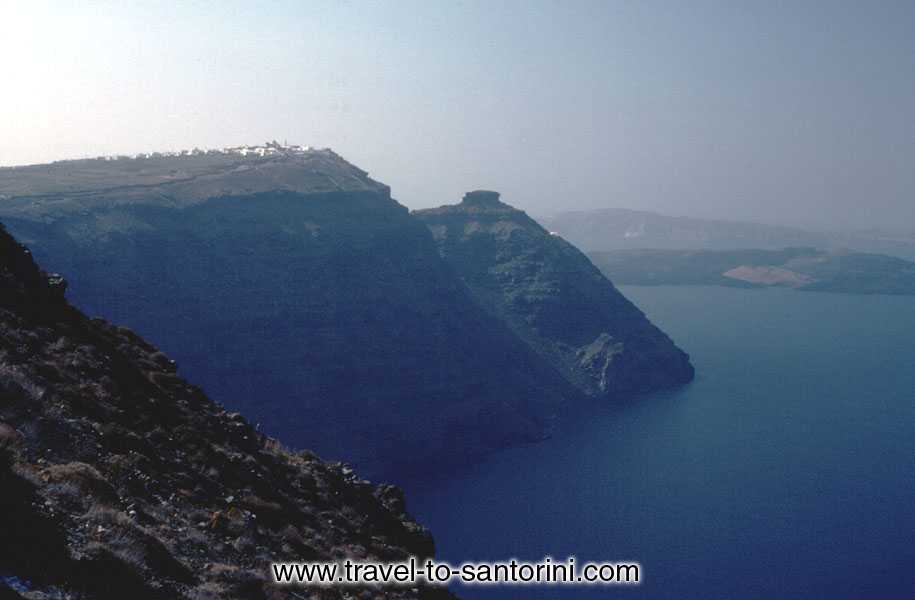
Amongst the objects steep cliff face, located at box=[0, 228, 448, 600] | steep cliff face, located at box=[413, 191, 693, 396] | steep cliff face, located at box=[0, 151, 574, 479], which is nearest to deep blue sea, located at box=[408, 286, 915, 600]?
steep cliff face, located at box=[413, 191, 693, 396]

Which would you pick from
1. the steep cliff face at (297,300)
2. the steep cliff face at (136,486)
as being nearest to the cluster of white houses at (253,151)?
the steep cliff face at (297,300)

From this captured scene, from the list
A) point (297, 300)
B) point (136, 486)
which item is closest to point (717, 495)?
point (297, 300)

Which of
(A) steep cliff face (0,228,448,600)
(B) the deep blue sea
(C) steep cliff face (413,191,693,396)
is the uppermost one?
(A) steep cliff face (0,228,448,600)

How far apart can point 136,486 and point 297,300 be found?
11582 cm

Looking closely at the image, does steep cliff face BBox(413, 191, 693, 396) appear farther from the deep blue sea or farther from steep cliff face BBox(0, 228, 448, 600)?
steep cliff face BBox(0, 228, 448, 600)

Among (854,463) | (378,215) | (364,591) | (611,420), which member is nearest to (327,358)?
(378,215)

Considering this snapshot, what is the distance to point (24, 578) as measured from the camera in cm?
985

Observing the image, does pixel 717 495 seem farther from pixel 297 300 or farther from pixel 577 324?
pixel 577 324

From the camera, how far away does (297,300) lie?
129500 millimetres

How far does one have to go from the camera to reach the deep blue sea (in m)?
71.5

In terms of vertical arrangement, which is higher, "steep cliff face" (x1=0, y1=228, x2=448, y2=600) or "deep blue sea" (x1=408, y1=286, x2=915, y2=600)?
"steep cliff face" (x1=0, y1=228, x2=448, y2=600)

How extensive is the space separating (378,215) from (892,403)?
114m

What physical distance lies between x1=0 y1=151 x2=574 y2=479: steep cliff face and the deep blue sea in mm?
15988

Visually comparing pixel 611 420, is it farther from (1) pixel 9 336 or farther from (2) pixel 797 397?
(1) pixel 9 336
